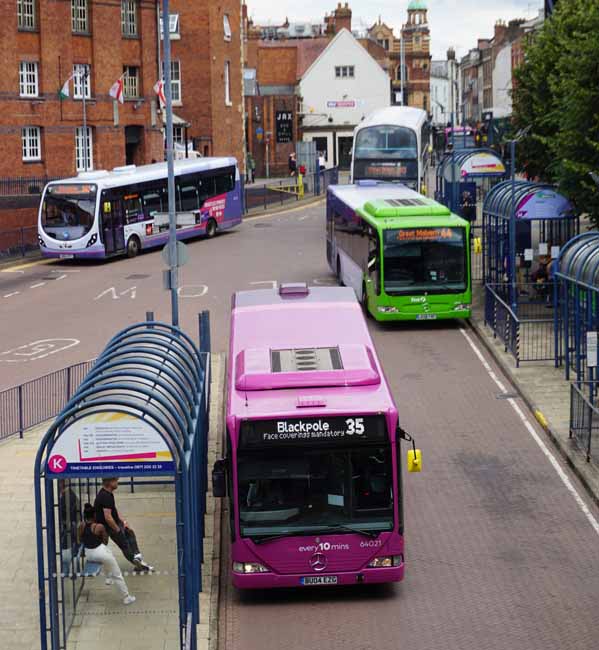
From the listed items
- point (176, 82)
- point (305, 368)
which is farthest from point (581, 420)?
point (176, 82)

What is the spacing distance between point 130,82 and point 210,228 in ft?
39.5

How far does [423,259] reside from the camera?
29922 millimetres

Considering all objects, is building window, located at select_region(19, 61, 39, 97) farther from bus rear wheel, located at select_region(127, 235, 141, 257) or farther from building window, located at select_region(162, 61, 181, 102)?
building window, located at select_region(162, 61, 181, 102)

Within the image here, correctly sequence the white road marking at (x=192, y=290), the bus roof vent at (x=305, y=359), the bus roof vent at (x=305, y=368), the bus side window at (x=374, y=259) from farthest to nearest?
the white road marking at (x=192, y=290), the bus side window at (x=374, y=259), the bus roof vent at (x=305, y=359), the bus roof vent at (x=305, y=368)

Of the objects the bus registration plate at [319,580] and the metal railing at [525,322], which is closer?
the bus registration plate at [319,580]

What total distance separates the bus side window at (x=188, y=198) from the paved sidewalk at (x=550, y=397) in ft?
63.8

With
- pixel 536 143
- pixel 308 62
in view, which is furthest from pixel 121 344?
pixel 308 62

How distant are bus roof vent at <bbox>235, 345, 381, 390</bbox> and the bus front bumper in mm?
2028

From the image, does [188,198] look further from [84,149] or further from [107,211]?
[84,149]

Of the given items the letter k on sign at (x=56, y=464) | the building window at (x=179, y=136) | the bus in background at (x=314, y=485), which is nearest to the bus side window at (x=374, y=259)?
the bus in background at (x=314, y=485)

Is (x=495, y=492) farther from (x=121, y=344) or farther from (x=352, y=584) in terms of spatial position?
(x=121, y=344)

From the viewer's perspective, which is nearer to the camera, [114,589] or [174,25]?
[114,589]

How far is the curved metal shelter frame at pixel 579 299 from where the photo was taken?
23.1 metres

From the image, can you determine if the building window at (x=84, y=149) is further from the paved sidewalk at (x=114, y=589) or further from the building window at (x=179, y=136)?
the paved sidewalk at (x=114, y=589)
